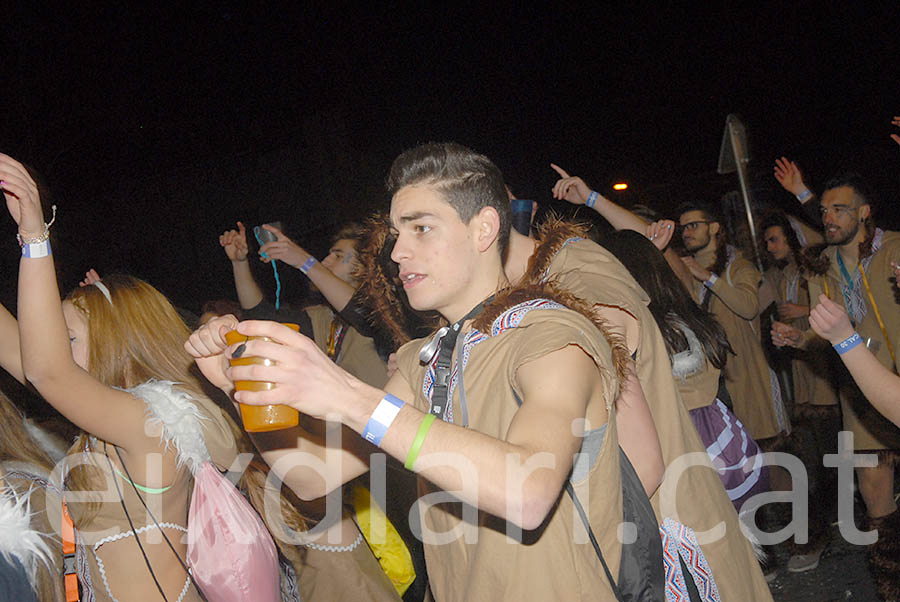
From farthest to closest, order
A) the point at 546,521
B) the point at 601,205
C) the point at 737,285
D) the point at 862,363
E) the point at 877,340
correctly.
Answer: the point at 737,285 → the point at 877,340 → the point at 601,205 → the point at 862,363 → the point at 546,521

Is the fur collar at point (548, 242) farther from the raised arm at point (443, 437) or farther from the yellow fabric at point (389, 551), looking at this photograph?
the yellow fabric at point (389, 551)

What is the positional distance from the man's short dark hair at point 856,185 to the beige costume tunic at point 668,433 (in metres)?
3.13

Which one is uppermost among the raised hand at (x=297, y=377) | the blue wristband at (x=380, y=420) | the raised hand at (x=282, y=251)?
the raised hand at (x=297, y=377)

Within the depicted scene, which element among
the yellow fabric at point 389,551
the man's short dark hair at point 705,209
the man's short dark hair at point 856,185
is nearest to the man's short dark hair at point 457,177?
the yellow fabric at point 389,551

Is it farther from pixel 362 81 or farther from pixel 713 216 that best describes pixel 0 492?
pixel 362 81

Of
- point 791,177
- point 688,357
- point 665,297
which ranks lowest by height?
point 688,357

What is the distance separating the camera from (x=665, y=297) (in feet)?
11.9

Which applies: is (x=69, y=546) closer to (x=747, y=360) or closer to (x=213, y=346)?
(x=213, y=346)

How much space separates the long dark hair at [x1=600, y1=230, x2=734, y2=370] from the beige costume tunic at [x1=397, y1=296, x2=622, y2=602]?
6.95 feet

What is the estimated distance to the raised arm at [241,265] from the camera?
5.23 meters

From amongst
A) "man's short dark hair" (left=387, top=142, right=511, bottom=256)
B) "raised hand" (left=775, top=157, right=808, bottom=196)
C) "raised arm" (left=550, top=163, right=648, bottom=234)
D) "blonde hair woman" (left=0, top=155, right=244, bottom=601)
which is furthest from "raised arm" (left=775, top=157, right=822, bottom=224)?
"blonde hair woman" (left=0, top=155, right=244, bottom=601)

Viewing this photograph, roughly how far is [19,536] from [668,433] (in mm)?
1993

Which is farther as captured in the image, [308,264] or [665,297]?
[308,264]

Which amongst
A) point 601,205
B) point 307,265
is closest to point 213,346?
point 601,205
